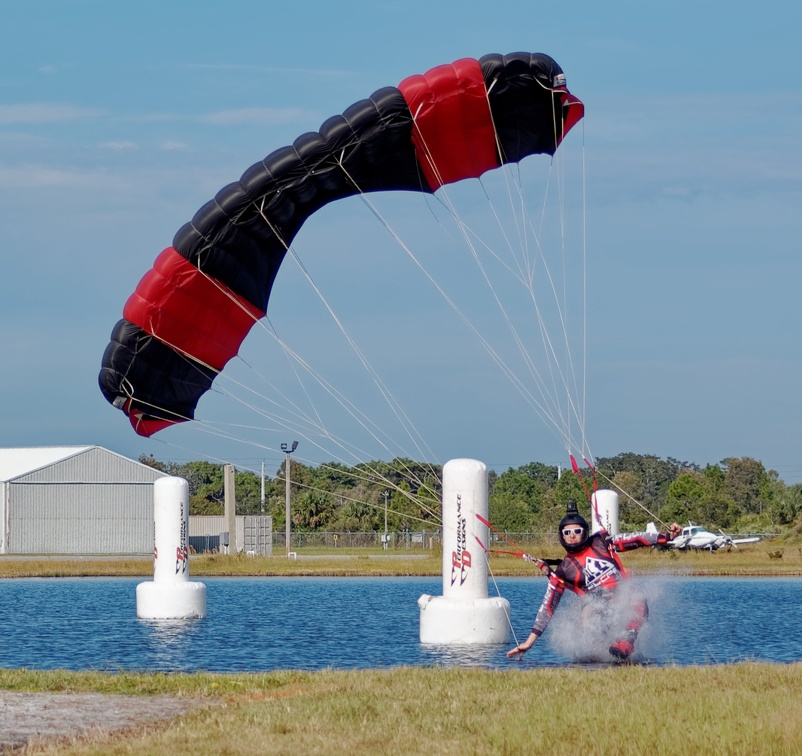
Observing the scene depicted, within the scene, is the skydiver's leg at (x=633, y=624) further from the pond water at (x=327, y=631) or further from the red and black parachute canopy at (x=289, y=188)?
the red and black parachute canopy at (x=289, y=188)

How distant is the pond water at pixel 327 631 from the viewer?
20.0 meters

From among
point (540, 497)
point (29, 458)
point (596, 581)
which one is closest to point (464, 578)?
point (596, 581)

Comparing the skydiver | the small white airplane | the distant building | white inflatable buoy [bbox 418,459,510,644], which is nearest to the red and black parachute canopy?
white inflatable buoy [bbox 418,459,510,644]

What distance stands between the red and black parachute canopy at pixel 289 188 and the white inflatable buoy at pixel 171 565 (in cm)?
448

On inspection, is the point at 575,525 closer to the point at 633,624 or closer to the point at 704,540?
the point at 633,624

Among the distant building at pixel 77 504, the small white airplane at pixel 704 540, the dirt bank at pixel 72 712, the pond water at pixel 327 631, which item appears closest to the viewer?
the dirt bank at pixel 72 712

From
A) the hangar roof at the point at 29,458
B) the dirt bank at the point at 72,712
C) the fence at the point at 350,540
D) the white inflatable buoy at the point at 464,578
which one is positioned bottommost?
the fence at the point at 350,540

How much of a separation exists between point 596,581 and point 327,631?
966cm

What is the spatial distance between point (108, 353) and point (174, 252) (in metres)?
2.23

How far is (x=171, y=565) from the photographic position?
27.4 m

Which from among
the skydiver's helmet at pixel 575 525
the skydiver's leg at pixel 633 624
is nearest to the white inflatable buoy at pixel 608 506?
the skydiver's helmet at pixel 575 525

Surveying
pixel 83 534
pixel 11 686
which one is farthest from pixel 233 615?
pixel 83 534

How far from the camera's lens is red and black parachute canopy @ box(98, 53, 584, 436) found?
793 inches

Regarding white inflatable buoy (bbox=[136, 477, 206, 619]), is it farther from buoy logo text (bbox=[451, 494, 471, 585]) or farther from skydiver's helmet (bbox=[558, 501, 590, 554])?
skydiver's helmet (bbox=[558, 501, 590, 554])
